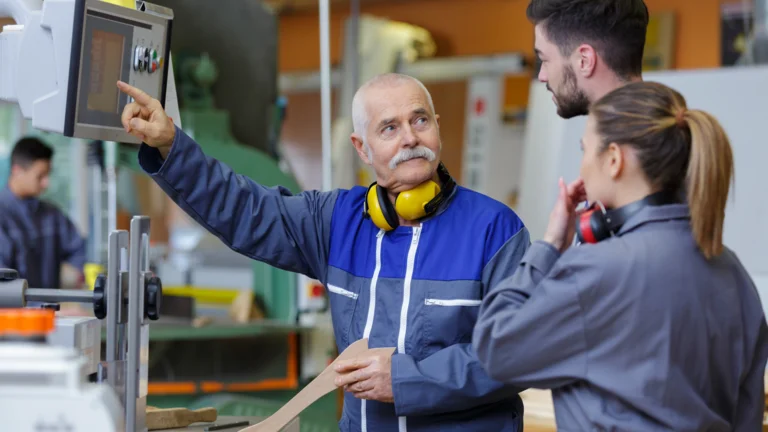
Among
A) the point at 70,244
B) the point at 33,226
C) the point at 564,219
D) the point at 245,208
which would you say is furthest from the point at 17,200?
the point at 564,219

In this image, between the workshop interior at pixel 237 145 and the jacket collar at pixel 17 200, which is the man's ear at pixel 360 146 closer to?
the workshop interior at pixel 237 145

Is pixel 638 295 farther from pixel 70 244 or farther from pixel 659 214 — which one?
pixel 70 244

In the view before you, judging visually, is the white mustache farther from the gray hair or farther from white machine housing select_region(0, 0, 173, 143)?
white machine housing select_region(0, 0, 173, 143)

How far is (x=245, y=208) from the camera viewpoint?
186cm

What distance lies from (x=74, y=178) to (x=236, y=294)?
5.60 meters

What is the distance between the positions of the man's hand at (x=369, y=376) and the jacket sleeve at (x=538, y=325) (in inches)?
10.5

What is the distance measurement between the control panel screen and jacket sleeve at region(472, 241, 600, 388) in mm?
717

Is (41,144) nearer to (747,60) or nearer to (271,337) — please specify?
(271,337)

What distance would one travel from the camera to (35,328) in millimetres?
979

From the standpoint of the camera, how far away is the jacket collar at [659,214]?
1.35m

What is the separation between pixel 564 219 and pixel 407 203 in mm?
363

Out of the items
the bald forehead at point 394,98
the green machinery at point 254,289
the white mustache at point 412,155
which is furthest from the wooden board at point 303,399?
the green machinery at point 254,289

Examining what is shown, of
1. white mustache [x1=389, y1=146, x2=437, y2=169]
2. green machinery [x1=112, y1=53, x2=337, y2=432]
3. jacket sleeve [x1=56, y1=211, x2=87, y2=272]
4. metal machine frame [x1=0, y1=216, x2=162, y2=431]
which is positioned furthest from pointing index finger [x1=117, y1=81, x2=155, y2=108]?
jacket sleeve [x1=56, y1=211, x2=87, y2=272]

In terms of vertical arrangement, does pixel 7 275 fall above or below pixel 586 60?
below
